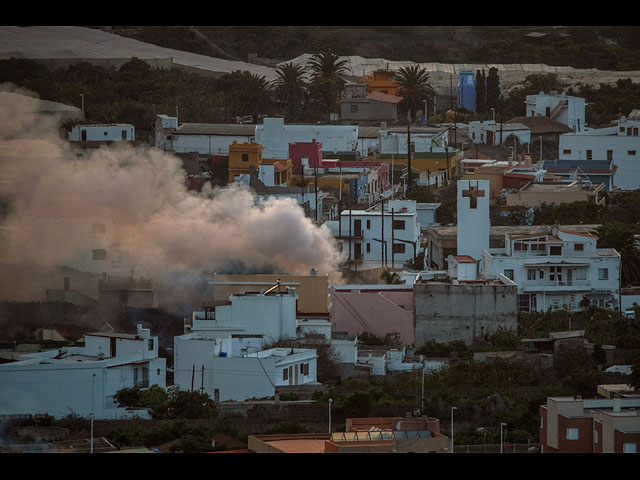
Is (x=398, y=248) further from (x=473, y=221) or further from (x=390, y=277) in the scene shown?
(x=390, y=277)

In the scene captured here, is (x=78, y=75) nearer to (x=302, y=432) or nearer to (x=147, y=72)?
(x=147, y=72)

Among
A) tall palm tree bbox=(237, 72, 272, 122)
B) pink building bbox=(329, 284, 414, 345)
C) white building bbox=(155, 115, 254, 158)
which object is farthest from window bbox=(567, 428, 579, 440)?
tall palm tree bbox=(237, 72, 272, 122)

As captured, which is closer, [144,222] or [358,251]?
[358,251]

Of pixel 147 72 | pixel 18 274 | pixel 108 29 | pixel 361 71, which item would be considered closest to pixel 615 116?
pixel 361 71

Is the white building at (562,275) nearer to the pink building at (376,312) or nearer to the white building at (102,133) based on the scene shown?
the pink building at (376,312)

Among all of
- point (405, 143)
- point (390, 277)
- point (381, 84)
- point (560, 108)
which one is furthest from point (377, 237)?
point (381, 84)

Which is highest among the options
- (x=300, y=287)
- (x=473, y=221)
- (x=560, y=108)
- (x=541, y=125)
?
A: (x=560, y=108)
